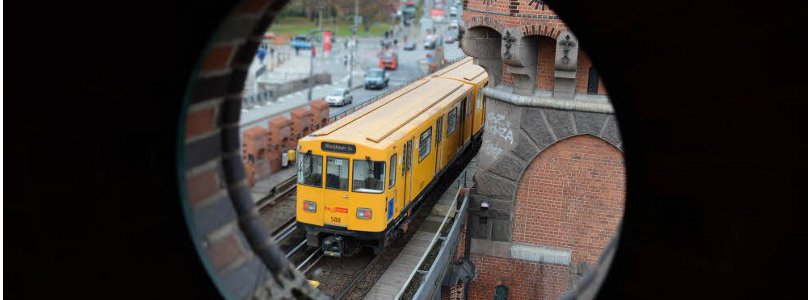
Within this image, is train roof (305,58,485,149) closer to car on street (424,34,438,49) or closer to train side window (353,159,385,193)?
train side window (353,159,385,193)

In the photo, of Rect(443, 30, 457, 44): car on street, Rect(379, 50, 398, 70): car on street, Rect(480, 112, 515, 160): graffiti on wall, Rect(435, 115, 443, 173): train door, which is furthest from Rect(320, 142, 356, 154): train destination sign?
Rect(379, 50, 398, 70): car on street

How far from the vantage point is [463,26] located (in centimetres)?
1347

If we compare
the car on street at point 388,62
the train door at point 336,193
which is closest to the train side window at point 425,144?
the train door at point 336,193

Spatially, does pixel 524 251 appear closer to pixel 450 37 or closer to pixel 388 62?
pixel 388 62

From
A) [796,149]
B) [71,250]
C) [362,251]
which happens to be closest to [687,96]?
[796,149]

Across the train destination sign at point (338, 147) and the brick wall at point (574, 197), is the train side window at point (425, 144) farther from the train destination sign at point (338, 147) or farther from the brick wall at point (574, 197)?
Result: the brick wall at point (574, 197)

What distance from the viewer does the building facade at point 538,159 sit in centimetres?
1255

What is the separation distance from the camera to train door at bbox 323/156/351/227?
13438mm

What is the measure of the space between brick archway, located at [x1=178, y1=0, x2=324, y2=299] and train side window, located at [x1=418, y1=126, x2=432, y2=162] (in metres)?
11.6

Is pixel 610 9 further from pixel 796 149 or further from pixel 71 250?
pixel 71 250

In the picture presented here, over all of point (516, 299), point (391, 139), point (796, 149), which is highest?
point (796, 149)

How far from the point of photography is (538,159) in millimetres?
13102

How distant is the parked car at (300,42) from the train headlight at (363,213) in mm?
48668

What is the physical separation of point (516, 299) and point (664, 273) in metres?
11.9
